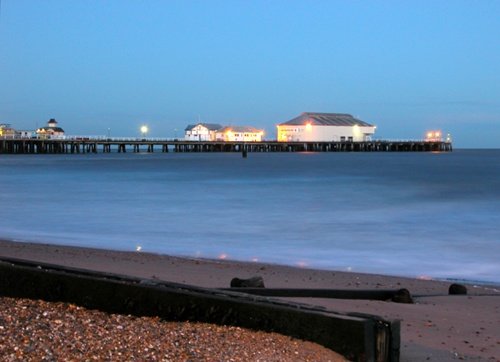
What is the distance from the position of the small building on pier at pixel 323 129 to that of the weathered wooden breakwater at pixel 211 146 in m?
1.74

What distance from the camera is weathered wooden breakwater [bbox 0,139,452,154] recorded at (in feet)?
361

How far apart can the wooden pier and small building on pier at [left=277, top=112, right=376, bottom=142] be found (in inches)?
67.3

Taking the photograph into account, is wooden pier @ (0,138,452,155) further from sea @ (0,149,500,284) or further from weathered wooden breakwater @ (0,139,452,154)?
sea @ (0,149,500,284)

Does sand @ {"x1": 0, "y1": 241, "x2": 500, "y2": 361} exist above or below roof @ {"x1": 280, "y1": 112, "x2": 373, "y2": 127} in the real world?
below

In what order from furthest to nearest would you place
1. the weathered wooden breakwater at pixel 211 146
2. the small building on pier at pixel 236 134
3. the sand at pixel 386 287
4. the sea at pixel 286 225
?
the small building on pier at pixel 236 134 < the weathered wooden breakwater at pixel 211 146 < the sea at pixel 286 225 < the sand at pixel 386 287

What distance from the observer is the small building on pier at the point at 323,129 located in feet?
447

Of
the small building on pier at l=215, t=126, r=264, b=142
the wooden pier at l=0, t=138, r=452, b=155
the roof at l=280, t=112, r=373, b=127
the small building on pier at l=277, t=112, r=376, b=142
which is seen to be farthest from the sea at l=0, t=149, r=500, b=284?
the small building on pier at l=215, t=126, r=264, b=142

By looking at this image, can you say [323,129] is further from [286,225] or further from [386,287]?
[386,287]

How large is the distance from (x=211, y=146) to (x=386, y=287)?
120 m

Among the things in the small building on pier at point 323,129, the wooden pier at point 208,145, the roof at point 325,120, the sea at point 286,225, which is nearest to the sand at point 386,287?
the sea at point 286,225

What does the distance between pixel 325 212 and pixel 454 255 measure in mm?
10021

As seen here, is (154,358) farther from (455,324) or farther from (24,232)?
(24,232)

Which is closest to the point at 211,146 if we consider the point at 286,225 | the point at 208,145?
the point at 208,145

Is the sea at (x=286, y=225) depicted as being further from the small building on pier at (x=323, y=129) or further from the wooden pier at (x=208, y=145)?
the small building on pier at (x=323, y=129)
